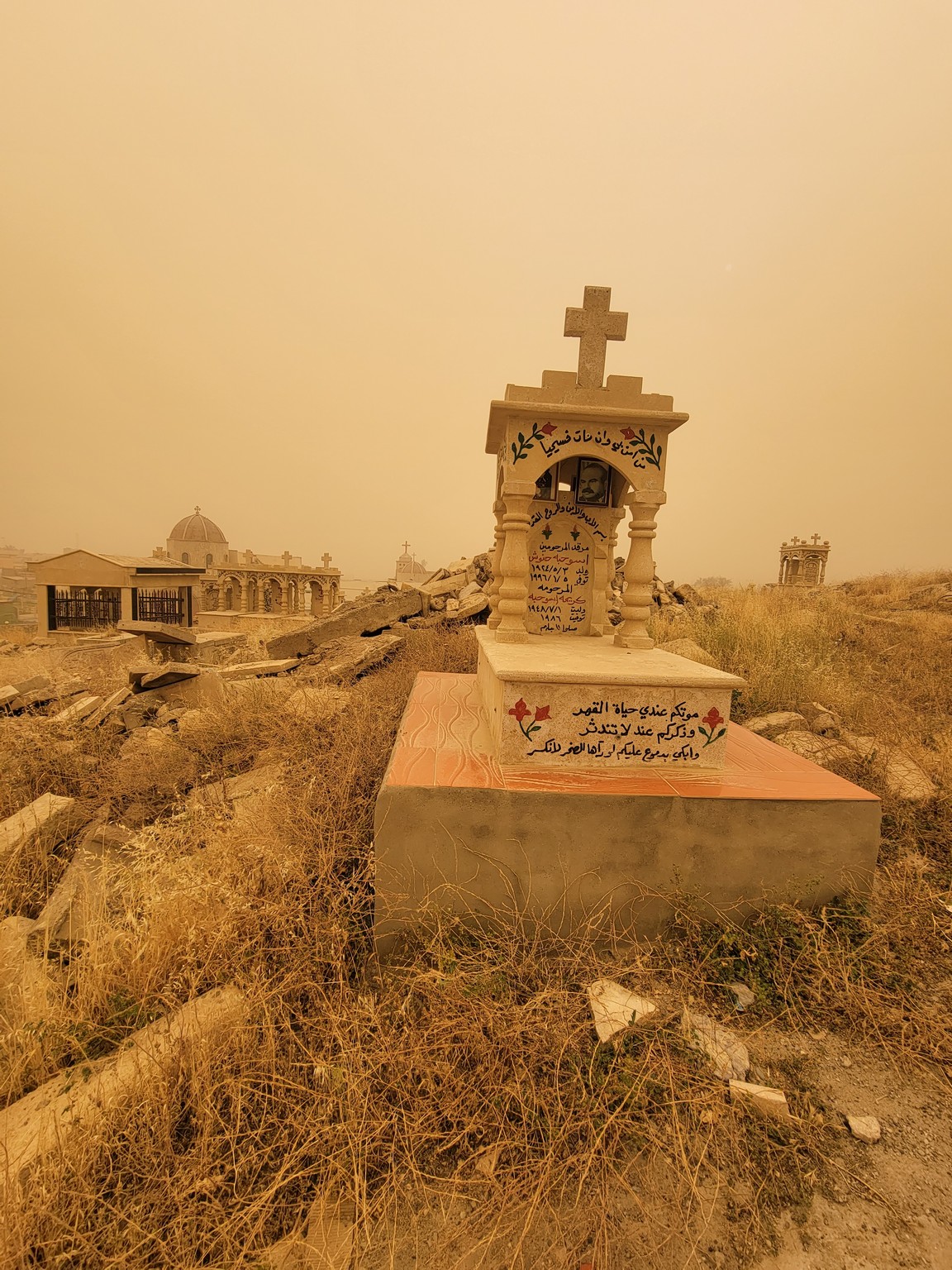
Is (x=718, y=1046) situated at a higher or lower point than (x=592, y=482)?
lower

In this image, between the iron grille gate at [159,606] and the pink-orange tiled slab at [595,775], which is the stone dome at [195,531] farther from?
the pink-orange tiled slab at [595,775]

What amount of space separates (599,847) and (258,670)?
566cm

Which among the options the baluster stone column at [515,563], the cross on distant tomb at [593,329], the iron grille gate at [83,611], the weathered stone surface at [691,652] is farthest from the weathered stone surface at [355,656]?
the iron grille gate at [83,611]

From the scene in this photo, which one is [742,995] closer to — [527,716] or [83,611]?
[527,716]

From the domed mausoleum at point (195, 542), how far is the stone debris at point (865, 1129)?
36903 millimetres

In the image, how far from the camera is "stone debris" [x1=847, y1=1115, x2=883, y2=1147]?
1.84 meters

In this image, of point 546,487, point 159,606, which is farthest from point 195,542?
point 546,487

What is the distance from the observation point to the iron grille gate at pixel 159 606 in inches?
677

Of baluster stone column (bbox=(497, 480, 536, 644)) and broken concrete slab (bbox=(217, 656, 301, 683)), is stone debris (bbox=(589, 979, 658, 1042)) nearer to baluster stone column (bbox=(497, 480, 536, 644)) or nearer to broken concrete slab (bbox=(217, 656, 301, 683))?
baluster stone column (bbox=(497, 480, 536, 644))

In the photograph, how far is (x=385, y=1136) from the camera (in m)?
1.77

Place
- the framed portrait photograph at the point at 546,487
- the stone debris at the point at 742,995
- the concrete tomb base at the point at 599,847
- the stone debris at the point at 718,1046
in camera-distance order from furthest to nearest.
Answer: the framed portrait photograph at the point at 546,487
the concrete tomb base at the point at 599,847
the stone debris at the point at 742,995
the stone debris at the point at 718,1046

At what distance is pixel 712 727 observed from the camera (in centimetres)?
316

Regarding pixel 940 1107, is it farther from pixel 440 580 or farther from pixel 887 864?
pixel 440 580

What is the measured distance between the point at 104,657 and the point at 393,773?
8958mm
